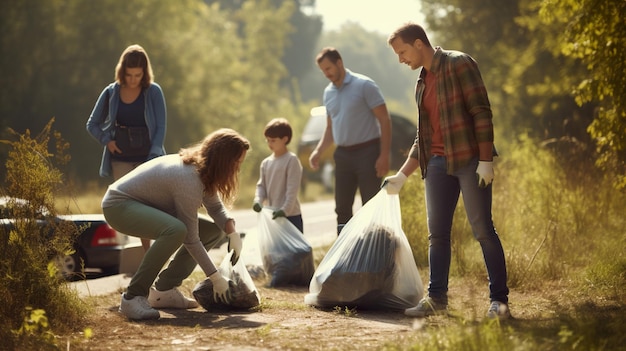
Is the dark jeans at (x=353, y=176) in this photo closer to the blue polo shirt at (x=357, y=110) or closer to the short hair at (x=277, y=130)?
the blue polo shirt at (x=357, y=110)

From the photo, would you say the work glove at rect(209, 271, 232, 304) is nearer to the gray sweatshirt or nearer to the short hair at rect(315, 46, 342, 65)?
the gray sweatshirt

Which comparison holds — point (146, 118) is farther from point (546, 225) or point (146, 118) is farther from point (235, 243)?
point (546, 225)

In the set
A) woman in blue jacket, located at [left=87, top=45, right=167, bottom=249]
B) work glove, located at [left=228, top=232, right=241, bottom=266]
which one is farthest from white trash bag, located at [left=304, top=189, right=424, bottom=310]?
woman in blue jacket, located at [left=87, top=45, right=167, bottom=249]

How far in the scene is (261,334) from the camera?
16.8 feet

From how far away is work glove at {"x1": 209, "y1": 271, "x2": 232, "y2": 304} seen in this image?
235 inches

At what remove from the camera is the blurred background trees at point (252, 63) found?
745 centimetres

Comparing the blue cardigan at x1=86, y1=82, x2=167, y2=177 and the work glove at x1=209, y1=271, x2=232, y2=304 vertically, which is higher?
the blue cardigan at x1=86, y1=82, x2=167, y2=177

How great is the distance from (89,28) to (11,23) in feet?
8.82

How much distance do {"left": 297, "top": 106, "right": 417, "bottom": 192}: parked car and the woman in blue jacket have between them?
14173mm

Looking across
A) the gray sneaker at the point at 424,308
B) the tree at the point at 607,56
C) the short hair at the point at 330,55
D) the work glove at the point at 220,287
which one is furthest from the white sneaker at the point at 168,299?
the tree at the point at 607,56

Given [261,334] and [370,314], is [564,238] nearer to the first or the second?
[370,314]

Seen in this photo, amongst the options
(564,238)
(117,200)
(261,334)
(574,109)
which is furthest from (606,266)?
(574,109)

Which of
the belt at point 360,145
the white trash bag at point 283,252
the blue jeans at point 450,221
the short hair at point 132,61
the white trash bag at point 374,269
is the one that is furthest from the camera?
the belt at point 360,145

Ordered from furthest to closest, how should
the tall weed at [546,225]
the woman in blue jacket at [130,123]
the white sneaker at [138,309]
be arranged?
1. the tall weed at [546,225]
2. the woman in blue jacket at [130,123]
3. the white sneaker at [138,309]
